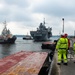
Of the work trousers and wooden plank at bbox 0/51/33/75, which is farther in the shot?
wooden plank at bbox 0/51/33/75

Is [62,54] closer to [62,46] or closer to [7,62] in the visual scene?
[62,46]

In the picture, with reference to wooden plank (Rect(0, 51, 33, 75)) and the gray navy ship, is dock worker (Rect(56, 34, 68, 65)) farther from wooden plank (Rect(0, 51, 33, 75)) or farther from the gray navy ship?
the gray navy ship

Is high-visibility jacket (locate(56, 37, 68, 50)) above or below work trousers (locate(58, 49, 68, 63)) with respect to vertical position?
above

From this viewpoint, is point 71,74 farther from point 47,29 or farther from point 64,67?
point 47,29

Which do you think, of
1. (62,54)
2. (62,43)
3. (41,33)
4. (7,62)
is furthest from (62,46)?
(41,33)

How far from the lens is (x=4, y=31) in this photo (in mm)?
126375

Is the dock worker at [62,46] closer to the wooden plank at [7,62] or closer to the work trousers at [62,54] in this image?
the work trousers at [62,54]

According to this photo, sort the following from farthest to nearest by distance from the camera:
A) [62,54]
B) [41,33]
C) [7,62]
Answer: [41,33] → [7,62] → [62,54]

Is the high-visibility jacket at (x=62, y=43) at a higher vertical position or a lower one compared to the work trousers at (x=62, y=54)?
higher

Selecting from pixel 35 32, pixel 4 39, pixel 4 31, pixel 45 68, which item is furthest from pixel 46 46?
pixel 35 32

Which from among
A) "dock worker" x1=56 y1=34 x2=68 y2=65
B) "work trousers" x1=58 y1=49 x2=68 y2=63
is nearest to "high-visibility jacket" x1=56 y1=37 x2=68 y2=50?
"dock worker" x1=56 y1=34 x2=68 y2=65

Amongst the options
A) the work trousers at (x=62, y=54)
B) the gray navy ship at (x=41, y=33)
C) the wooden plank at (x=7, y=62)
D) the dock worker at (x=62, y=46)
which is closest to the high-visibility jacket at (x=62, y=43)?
the dock worker at (x=62, y=46)

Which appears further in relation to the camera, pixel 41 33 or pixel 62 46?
pixel 41 33

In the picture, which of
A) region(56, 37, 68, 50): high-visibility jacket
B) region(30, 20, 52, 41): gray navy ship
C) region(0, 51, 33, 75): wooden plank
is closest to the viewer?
region(56, 37, 68, 50): high-visibility jacket
